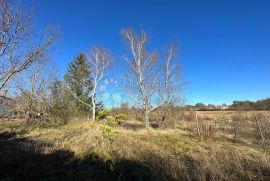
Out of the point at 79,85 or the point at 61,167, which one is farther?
the point at 79,85

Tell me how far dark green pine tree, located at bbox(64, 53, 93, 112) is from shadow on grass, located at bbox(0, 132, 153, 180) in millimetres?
14499

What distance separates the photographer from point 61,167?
4.93 metres

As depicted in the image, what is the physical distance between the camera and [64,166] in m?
5.03

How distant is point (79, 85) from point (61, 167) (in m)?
19.8

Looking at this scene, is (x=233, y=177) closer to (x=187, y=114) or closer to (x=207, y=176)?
(x=207, y=176)

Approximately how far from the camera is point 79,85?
78.1ft

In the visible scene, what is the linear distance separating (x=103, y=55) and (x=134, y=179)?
1852 centimetres

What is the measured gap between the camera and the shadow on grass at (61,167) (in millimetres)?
4301

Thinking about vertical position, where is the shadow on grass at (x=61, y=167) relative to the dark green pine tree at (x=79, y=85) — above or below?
below

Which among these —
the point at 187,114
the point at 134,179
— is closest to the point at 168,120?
the point at 187,114

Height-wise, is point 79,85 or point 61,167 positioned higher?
point 79,85

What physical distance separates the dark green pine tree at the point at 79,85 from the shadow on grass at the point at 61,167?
14499 millimetres

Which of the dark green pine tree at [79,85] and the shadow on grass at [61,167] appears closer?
the shadow on grass at [61,167]

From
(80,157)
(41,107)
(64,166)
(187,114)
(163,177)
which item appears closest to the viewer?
(163,177)
